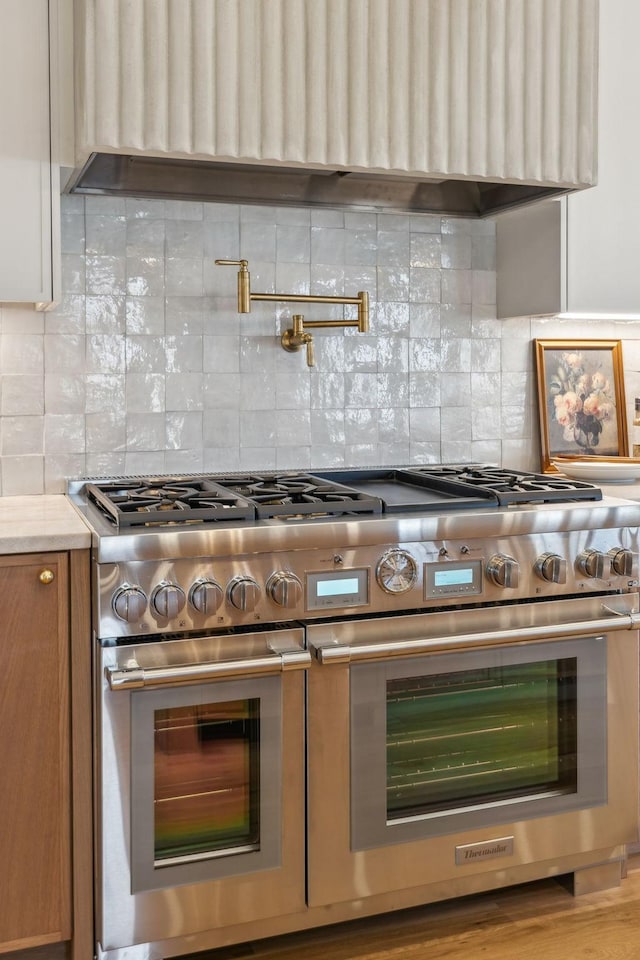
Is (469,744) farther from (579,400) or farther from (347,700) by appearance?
(579,400)

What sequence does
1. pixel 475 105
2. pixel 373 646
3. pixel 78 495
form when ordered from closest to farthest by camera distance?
pixel 373 646 → pixel 475 105 → pixel 78 495

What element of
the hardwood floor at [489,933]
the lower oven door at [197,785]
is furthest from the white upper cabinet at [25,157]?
the hardwood floor at [489,933]

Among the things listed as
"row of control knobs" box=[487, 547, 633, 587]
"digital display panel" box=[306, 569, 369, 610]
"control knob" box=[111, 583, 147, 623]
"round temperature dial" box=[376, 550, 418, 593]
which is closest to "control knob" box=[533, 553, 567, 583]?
"row of control knobs" box=[487, 547, 633, 587]

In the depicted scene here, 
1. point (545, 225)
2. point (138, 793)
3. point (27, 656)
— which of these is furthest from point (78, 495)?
point (545, 225)

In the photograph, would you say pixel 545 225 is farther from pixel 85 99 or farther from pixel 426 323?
pixel 85 99

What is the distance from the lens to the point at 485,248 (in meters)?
2.96

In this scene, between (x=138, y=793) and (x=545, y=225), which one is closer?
(x=138, y=793)

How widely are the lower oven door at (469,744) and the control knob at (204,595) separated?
0.23m

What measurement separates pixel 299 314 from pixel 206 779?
1.33 m

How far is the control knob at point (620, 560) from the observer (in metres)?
2.27

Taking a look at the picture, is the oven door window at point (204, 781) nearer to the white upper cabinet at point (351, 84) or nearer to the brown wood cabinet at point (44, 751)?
the brown wood cabinet at point (44, 751)

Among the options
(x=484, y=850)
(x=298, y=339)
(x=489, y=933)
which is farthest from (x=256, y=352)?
(x=489, y=933)

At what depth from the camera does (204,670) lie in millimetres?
1899

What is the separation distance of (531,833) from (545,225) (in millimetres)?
1646
